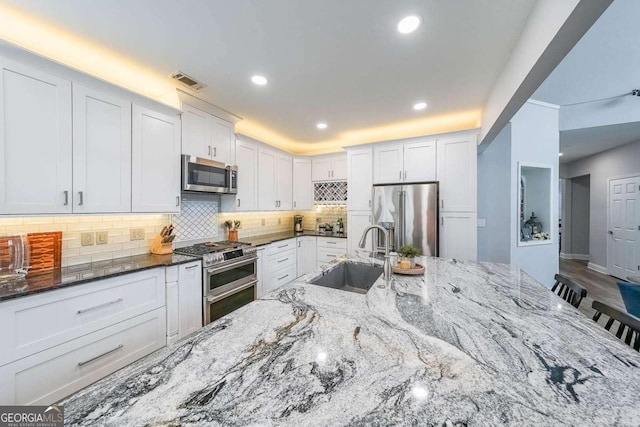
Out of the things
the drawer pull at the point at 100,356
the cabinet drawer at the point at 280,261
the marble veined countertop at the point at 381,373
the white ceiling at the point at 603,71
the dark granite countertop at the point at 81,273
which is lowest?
the drawer pull at the point at 100,356

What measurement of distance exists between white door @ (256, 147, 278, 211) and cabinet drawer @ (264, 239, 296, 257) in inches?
22.7

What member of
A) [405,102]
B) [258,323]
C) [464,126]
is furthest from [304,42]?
[464,126]

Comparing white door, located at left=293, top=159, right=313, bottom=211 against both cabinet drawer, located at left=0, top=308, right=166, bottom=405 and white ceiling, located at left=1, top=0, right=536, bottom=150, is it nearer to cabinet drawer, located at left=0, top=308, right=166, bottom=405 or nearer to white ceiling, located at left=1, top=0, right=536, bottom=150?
white ceiling, located at left=1, top=0, right=536, bottom=150

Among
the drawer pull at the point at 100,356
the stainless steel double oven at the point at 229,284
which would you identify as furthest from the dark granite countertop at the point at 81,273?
the drawer pull at the point at 100,356

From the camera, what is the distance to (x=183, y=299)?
2225 mm

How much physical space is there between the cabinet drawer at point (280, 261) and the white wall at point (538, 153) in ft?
11.5

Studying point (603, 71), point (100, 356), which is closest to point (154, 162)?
point (100, 356)

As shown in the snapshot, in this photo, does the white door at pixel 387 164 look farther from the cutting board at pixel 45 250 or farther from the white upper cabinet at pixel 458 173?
the cutting board at pixel 45 250

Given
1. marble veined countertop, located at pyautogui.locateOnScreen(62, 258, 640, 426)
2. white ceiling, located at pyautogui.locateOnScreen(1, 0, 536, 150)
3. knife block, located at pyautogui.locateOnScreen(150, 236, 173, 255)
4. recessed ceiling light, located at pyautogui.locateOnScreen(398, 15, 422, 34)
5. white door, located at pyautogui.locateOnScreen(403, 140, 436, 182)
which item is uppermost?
white ceiling, located at pyautogui.locateOnScreen(1, 0, 536, 150)

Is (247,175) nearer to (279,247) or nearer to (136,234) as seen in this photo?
(279,247)

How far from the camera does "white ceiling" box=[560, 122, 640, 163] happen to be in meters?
4.00

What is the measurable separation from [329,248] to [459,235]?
77.8 inches

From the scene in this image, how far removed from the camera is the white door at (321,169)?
4.47 metres

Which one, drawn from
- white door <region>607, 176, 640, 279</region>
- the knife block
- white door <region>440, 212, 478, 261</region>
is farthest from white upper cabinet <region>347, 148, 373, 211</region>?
white door <region>607, 176, 640, 279</region>
